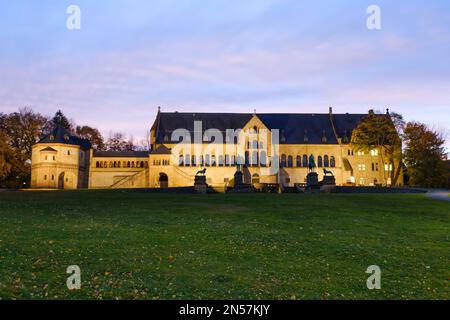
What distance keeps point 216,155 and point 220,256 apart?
66.3m

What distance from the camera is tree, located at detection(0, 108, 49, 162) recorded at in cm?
7362

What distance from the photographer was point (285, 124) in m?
84.1

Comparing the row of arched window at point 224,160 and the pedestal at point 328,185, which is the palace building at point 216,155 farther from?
the pedestal at point 328,185

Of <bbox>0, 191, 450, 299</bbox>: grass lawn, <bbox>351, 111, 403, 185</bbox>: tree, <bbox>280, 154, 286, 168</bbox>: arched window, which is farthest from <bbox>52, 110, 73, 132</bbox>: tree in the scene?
<bbox>0, 191, 450, 299</bbox>: grass lawn

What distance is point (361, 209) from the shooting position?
24109mm

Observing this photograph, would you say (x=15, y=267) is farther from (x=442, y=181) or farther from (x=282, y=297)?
(x=442, y=181)

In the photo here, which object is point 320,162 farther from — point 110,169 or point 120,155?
point 110,169

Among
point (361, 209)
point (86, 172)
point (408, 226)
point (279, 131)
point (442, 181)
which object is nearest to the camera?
point (408, 226)

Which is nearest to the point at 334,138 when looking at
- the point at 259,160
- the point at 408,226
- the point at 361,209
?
the point at 259,160

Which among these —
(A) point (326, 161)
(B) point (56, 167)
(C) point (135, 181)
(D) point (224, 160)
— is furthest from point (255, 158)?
(B) point (56, 167)

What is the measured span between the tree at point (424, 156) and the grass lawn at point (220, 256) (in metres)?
52.4

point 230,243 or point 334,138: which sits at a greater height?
point 334,138

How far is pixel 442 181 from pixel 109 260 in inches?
2680

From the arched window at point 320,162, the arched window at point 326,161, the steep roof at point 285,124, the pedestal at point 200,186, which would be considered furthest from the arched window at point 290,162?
the pedestal at point 200,186
